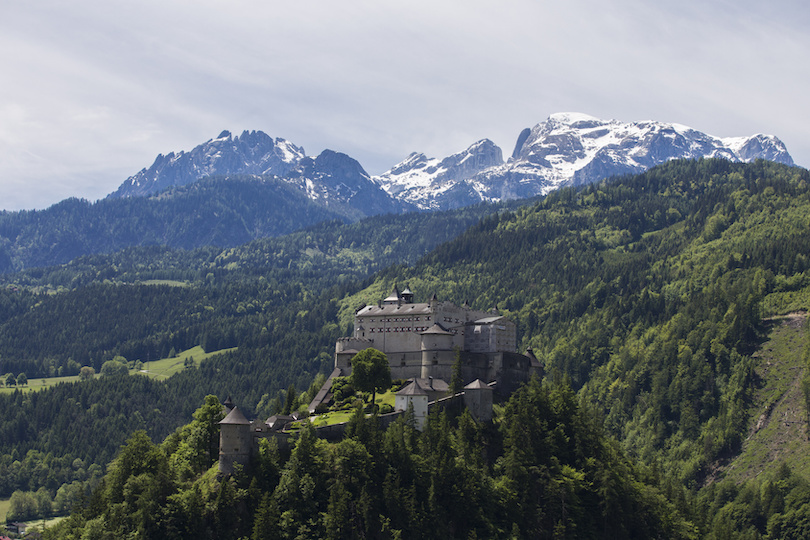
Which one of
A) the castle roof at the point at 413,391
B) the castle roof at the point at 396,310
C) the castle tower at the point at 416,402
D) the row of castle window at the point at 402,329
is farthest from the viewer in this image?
the castle roof at the point at 396,310

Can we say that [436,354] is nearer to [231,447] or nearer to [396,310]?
[396,310]

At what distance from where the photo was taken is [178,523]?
103188 millimetres

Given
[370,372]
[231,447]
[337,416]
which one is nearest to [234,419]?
[231,447]

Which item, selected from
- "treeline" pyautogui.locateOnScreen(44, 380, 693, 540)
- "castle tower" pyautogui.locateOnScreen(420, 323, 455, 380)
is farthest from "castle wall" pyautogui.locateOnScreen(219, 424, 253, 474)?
"castle tower" pyautogui.locateOnScreen(420, 323, 455, 380)

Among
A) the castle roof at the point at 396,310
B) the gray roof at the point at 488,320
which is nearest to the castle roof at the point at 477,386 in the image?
the gray roof at the point at 488,320

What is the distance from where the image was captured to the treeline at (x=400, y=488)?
104438 millimetres

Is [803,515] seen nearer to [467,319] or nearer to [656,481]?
[656,481]

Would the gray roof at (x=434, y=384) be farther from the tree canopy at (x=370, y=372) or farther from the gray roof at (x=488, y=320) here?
the gray roof at (x=488, y=320)

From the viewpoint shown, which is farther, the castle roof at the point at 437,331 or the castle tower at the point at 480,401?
the castle roof at the point at 437,331

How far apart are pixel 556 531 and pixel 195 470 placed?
4507 cm

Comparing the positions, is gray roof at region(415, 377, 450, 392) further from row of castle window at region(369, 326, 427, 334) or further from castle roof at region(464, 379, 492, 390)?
Answer: row of castle window at region(369, 326, 427, 334)

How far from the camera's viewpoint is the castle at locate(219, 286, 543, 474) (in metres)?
125

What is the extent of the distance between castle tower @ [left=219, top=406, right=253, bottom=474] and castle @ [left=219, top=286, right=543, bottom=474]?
10812 millimetres

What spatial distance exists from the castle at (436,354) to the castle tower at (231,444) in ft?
35.5
